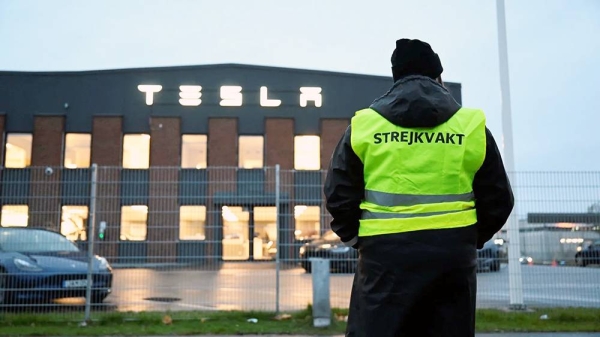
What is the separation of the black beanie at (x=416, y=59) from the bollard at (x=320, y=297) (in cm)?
506

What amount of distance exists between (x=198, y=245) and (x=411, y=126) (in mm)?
6095

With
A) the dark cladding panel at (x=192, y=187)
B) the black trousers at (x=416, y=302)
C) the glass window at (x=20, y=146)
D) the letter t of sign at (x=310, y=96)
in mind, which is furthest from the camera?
the letter t of sign at (x=310, y=96)

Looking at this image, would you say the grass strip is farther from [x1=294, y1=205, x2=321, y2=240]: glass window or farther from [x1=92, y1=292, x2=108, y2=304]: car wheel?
[x1=294, y1=205, x2=321, y2=240]: glass window

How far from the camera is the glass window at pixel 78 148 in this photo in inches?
1075

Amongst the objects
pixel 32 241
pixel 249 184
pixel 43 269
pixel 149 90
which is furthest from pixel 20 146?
pixel 249 184

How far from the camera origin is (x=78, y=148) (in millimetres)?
27469

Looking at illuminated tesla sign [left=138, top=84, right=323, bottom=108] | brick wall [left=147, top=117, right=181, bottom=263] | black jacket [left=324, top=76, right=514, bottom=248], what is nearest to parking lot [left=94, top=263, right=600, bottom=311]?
brick wall [left=147, top=117, right=181, bottom=263]

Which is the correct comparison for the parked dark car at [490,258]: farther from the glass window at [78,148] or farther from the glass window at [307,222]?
the glass window at [78,148]

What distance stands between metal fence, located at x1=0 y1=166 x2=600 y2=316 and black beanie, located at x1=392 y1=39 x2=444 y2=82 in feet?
18.6

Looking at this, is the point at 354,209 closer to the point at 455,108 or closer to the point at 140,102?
the point at 455,108

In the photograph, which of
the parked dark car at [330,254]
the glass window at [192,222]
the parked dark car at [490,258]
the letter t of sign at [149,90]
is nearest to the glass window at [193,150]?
the letter t of sign at [149,90]

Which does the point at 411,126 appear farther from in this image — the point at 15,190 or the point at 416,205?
the point at 15,190

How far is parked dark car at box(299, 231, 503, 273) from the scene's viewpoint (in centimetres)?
888

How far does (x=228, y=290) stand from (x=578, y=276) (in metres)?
4.94
